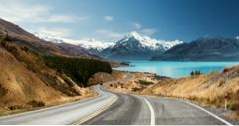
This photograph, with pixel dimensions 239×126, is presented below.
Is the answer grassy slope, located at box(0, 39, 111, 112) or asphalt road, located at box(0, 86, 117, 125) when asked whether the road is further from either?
grassy slope, located at box(0, 39, 111, 112)

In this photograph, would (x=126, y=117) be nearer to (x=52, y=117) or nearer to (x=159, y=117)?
(x=159, y=117)

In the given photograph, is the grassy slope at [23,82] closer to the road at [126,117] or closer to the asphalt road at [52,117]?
the asphalt road at [52,117]

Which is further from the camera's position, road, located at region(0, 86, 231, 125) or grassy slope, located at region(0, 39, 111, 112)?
grassy slope, located at region(0, 39, 111, 112)

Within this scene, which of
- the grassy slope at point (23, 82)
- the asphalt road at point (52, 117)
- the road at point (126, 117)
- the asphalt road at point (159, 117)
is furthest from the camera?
the grassy slope at point (23, 82)

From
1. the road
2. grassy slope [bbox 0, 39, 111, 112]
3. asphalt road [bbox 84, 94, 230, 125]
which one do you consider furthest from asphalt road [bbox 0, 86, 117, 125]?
grassy slope [bbox 0, 39, 111, 112]

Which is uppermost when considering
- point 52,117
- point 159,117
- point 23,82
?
point 23,82

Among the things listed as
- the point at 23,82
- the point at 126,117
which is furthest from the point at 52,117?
the point at 23,82

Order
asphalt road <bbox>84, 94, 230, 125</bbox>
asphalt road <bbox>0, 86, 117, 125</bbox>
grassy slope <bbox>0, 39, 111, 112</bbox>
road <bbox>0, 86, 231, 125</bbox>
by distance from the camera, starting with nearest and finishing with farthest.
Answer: asphalt road <bbox>84, 94, 230, 125</bbox>
road <bbox>0, 86, 231, 125</bbox>
asphalt road <bbox>0, 86, 117, 125</bbox>
grassy slope <bbox>0, 39, 111, 112</bbox>

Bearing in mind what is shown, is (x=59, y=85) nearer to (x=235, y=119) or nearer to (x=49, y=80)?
(x=49, y=80)

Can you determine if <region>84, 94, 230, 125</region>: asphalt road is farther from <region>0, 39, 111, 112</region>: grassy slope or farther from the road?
<region>0, 39, 111, 112</region>: grassy slope

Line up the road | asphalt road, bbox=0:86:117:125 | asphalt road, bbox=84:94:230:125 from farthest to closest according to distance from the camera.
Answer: asphalt road, bbox=0:86:117:125
the road
asphalt road, bbox=84:94:230:125

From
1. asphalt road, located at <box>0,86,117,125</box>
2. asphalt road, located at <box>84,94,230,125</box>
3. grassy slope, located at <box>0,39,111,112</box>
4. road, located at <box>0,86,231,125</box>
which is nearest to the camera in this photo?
asphalt road, located at <box>84,94,230,125</box>

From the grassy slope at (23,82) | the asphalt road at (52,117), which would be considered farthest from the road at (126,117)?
the grassy slope at (23,82)

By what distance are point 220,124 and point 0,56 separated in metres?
35.3
